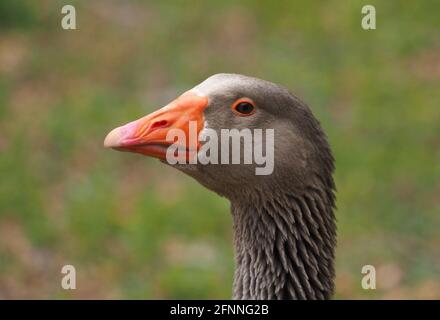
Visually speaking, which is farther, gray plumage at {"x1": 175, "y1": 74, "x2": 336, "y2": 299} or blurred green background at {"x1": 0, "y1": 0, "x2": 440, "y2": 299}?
blurred green background at {"x1": 0, "y1": 0, "x2": 440, "y2": 299}

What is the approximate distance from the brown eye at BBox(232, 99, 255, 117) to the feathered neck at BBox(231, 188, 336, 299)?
0.48 metres

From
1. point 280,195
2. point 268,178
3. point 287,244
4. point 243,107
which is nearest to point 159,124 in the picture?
point 243,107

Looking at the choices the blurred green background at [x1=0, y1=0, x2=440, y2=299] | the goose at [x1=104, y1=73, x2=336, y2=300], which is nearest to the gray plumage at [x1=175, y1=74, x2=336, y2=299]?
the goose at [x1=104, y1=73, x2=336, y2=300]

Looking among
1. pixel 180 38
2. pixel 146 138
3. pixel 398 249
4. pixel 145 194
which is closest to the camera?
pixel 146 138

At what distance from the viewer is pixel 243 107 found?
16.1 feet

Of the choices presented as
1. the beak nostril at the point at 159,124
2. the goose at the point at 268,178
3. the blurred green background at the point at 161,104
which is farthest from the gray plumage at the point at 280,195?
the blurred green background at the point at 161,104

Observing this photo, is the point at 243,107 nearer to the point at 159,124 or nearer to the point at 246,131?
the point at 246,131

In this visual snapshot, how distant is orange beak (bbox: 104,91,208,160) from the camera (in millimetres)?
4762

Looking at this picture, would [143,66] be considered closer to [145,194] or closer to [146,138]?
[145,194]

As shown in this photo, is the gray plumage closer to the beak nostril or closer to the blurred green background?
the beak nostril

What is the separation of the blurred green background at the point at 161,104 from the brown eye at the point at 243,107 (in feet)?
10.6

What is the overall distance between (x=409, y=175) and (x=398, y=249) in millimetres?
1155
